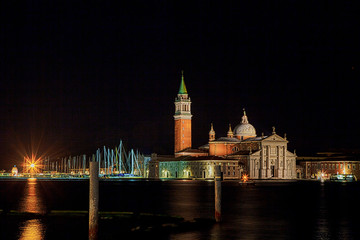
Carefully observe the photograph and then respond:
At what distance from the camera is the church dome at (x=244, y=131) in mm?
141000

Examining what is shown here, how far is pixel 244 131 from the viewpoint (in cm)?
14112

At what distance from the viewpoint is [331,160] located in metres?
130

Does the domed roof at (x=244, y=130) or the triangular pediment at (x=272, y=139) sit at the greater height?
the domed roof at (x=244, y=130)

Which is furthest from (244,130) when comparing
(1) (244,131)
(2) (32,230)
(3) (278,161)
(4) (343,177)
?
(2) (32,230)

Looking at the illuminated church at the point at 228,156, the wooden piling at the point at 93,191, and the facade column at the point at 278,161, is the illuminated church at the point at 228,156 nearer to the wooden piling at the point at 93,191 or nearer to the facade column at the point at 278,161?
the facade column at the point at 278,161

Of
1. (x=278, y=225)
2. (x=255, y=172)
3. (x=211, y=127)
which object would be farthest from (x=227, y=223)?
(x=211, y=127)

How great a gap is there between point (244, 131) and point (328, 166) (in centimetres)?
2062

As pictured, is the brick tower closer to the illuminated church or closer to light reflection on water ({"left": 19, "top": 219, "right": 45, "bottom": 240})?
the illuminated church

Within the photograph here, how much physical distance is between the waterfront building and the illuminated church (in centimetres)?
625

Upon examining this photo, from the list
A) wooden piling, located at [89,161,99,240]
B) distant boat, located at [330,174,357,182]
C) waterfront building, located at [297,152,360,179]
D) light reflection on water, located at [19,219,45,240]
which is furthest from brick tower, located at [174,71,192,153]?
wooden piling, located at [89,161,99,240]

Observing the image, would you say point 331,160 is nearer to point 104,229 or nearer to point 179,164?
point 179,164

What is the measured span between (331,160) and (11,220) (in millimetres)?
107038

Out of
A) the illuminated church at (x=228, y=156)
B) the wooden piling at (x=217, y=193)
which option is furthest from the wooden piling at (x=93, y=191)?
the illuminated church at (x=228, y=156)

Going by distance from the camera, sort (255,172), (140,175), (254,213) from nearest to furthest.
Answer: (254,213)
(255,172)
(140,175)
